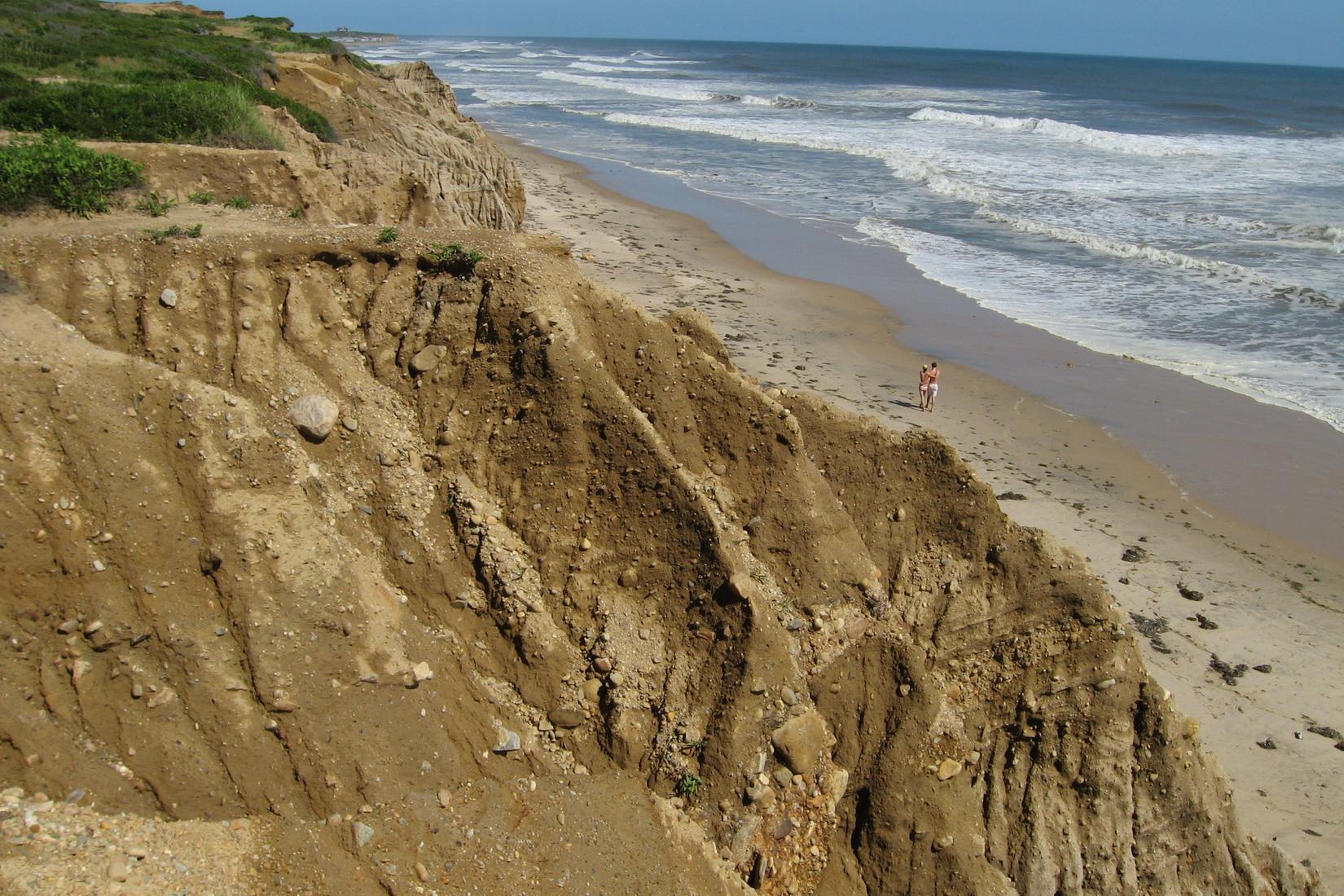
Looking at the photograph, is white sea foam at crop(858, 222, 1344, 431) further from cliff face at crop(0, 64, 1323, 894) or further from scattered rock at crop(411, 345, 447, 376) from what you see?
scattered rock at crop(411, 345, 447, 376)

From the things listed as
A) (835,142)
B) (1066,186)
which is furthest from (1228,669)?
(835,142)

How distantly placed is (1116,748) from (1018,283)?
2281 centimetres

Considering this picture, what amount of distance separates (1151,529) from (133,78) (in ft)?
72.1

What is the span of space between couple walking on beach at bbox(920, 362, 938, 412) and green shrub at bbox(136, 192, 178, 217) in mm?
13870

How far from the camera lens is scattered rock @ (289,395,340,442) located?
7.22m

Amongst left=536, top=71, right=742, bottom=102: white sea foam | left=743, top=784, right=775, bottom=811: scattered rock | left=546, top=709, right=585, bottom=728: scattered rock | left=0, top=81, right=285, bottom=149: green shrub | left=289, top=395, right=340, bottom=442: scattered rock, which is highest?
left=536, top=71, right=742, bottom=102: white sea foam

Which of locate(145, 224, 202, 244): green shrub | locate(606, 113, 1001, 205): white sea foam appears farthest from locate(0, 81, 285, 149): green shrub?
locate(606, 113, 1001, 205): white sea foam

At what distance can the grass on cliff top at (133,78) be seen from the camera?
1312 cm

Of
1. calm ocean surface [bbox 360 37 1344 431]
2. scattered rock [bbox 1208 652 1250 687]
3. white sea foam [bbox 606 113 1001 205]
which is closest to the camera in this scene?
scattered rock [bbox 1208 652 1250 687]

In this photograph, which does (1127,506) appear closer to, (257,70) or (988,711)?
(988,711)

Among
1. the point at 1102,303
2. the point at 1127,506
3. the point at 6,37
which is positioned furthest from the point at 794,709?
the point at 6,37

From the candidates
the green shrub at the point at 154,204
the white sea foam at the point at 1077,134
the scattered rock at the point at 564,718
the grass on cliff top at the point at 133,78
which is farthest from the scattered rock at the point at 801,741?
the white sea foam at the point at 1077,134

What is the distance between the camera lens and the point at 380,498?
23.7ft

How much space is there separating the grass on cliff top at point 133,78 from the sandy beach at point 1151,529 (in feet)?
34.5
